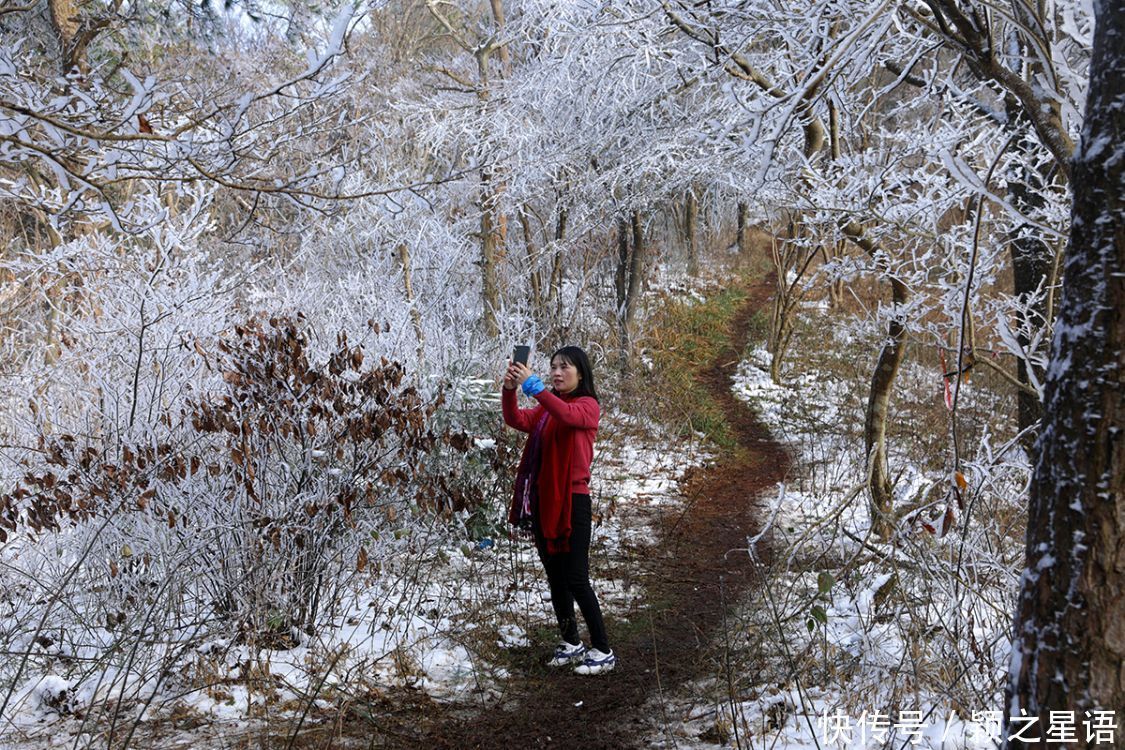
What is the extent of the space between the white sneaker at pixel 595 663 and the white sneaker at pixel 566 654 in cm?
4

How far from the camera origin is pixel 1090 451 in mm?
1695

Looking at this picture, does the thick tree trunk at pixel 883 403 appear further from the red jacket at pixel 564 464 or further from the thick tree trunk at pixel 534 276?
the thick tree trunk at pixel 534 276

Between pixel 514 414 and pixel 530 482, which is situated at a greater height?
pixel 514 414

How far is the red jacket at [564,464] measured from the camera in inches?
155

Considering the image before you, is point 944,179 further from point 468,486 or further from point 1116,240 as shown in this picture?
point 1116,240

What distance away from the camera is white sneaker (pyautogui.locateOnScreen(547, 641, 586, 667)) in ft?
13.5

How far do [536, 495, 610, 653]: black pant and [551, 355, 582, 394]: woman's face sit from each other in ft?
1.75

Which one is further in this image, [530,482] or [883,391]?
[883,391]

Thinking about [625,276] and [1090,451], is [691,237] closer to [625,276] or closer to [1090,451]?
[625,276]

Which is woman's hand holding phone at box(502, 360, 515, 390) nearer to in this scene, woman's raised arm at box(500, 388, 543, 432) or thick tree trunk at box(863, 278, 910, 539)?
woman's raised arm at box(500, 388, 543, 432)

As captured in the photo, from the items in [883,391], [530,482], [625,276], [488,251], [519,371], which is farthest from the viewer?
[625,276]

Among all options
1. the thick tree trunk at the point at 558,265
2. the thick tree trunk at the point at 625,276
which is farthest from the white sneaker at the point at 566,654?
the thick tree trunk at the point at 625,276

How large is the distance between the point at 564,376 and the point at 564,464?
1.40ft

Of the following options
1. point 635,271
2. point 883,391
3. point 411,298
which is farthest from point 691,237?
point 883,391
